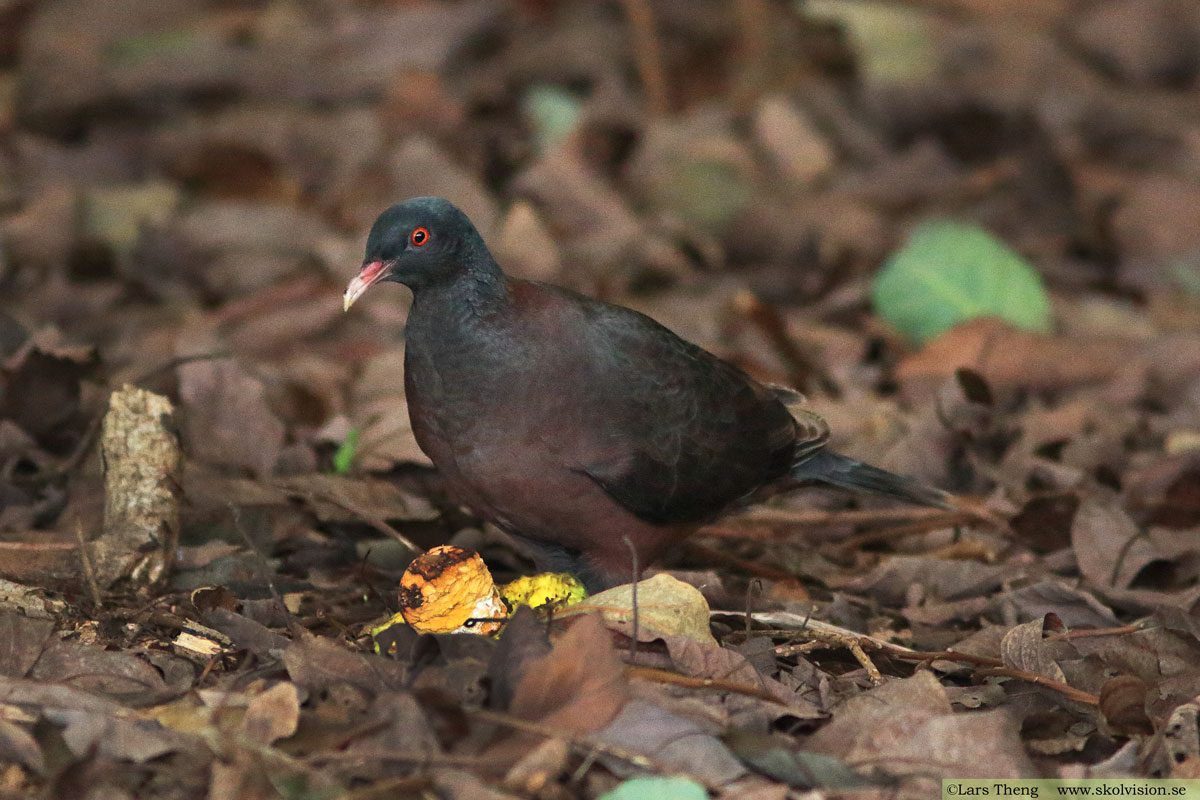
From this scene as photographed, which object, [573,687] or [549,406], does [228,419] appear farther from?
[573,687]

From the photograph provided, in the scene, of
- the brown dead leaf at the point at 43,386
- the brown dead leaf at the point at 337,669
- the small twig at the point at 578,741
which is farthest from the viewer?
the brown dead leaf at the point at 43,386

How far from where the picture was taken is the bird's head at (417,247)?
4.15 m

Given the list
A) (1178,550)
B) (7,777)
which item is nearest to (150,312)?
(7,777)

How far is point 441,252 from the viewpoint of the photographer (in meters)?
4.18

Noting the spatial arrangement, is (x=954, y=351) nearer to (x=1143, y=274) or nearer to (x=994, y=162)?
(x=1143, y=274)

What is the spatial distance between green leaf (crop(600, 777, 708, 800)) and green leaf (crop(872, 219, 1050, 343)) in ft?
13.6

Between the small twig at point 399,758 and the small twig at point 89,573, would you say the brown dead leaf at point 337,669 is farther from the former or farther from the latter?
the small twig at point 89,573

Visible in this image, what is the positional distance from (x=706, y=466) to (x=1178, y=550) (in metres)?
1.73

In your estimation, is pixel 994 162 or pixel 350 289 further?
pixel 994 162

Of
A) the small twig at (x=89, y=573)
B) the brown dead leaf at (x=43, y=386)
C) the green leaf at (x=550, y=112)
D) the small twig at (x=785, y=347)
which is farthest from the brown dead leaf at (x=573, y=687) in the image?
the green leaf at (x=550, y=112)

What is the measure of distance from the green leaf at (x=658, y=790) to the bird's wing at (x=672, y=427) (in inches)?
55.2

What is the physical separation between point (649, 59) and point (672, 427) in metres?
4.93

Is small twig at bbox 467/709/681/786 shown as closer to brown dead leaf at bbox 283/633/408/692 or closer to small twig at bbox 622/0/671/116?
brown dead leaf at bbox 283/633/408/692

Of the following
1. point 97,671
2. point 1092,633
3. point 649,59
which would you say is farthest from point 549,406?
point 649,59
